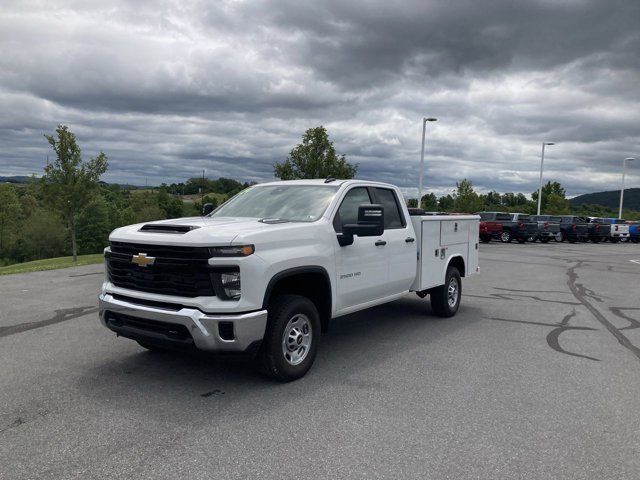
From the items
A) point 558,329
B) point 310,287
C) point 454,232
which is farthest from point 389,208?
point 558,329

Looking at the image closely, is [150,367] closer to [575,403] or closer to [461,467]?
[461,467]

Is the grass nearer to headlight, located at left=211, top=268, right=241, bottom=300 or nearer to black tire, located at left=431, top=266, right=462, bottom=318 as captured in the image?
black tire, located at left=431, top=266, right=462, bottom=318

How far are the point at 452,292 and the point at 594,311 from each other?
289 cm

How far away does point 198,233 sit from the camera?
441 centimetres

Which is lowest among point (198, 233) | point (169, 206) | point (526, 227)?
point (169, 206)

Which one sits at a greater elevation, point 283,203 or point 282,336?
point 283,203

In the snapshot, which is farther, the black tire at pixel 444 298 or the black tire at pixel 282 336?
the black tire at pixel 444 298

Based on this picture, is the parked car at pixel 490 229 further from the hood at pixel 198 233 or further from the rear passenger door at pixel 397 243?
the hood at pixel 198 233

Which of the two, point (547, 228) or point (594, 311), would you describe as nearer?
point (594, 311)

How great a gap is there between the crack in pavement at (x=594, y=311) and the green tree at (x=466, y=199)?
39447mm

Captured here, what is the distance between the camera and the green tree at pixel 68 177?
2647 centimetres


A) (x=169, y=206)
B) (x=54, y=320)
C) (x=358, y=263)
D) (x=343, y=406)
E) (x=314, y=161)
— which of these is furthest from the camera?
(x=169, y=206)

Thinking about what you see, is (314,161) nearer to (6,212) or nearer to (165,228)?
(165,228)

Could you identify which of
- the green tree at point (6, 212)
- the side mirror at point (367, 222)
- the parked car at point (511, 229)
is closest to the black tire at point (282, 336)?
the side mirror at point (367, 222)
